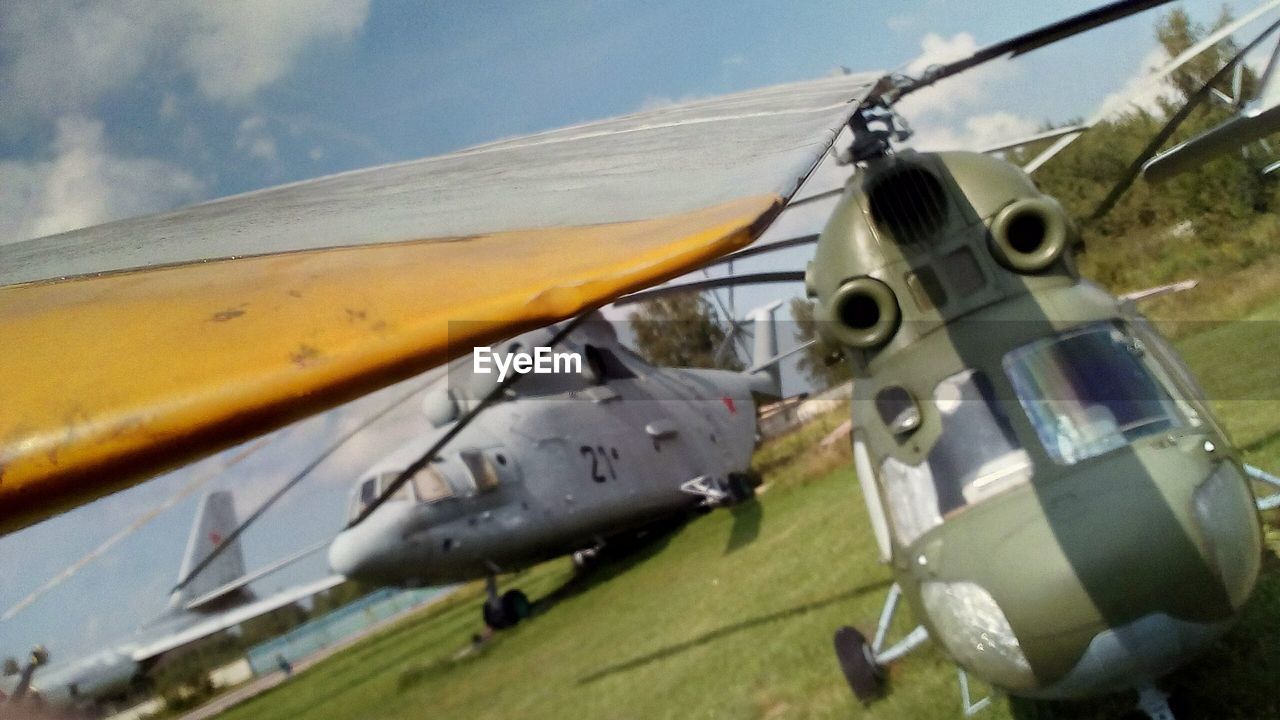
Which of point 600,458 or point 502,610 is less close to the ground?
point 600,458

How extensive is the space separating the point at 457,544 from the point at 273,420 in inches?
384

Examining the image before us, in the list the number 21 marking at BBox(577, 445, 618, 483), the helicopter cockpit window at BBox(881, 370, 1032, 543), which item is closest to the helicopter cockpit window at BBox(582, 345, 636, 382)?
the number 21 marking at BBox(577, 445, 618, 483)

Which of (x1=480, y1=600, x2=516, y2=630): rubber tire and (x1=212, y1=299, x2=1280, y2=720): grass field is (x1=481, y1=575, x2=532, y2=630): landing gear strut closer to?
(x1=480, y1=600, x2=516, y2=630): rubber tire

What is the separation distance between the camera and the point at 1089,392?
3.01 m

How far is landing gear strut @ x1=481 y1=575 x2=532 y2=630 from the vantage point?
11445 mm

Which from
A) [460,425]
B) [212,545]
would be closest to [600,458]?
[460,425]

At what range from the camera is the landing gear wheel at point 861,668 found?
13.8 ft

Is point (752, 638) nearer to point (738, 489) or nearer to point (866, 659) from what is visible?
point (866, 659)

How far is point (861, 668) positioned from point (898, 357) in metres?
1.74

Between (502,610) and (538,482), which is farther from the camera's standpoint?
(502,610)

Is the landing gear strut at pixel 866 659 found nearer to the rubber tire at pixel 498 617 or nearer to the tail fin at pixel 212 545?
the rubber tire at pixel 498 617

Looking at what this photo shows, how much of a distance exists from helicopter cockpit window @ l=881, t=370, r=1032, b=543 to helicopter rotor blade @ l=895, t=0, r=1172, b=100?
150 centimetres

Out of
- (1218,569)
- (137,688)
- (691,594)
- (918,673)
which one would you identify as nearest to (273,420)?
(1218,569)

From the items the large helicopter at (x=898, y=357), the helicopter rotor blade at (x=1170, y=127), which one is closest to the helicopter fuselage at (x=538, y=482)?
the large helicopter at (x=898, y=357)
